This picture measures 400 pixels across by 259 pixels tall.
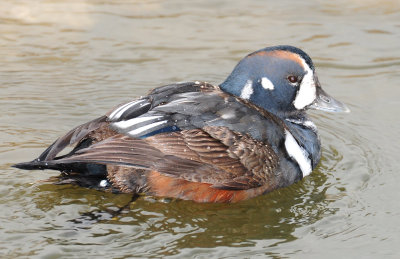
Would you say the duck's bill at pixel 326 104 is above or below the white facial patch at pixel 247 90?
below

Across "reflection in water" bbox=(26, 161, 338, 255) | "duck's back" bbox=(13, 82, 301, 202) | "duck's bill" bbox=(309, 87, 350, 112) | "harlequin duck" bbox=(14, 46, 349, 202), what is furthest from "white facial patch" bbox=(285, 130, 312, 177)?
"duck's bill" bbox=(309, 87, 350, 112)

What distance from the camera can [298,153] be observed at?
747cm

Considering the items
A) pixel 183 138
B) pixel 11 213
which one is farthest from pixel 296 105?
pixel 11 213

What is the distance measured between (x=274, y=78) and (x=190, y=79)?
1954mm

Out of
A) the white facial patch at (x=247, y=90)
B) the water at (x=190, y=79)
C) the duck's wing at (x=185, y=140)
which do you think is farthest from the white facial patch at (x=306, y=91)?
the duck's wing at (x=185, y=140)

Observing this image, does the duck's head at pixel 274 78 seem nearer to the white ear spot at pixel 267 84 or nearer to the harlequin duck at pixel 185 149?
the white ear spot at pixel 267 84

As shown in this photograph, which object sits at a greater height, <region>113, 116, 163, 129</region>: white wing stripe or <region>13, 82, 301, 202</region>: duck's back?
<region>113, 116, 163, 129</region>: white wing stripe

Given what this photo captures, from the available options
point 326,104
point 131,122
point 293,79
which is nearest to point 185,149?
point 131,122

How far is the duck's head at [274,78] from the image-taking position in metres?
7.68

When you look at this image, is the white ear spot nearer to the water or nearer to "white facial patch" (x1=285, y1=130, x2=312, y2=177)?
"white facial patch" (x1=285, y1=130, x2=312, y2=177)

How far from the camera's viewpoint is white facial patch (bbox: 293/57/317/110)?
A: 7844 mm

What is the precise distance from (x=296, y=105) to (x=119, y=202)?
2008mm

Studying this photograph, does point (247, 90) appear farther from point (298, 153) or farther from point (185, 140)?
point (185, 140)

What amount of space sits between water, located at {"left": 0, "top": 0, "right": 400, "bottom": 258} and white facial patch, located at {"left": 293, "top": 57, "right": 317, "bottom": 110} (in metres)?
0.59
